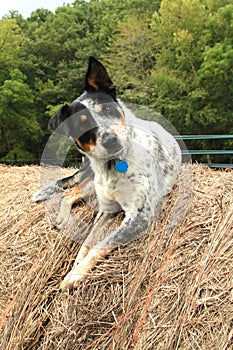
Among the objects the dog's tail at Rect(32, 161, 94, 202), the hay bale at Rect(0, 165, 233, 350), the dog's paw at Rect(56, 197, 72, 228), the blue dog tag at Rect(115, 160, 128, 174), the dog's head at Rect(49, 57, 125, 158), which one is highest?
the dog's head at Rect(49, 57, 125, 158)

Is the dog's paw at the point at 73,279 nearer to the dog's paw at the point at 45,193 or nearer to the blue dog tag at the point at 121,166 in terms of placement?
the blue dog tag at the point at 121,166

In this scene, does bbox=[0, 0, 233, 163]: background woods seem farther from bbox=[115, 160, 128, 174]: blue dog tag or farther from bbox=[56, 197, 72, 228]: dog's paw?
bbox=[115, 160, 128, 174]: blue dog tag

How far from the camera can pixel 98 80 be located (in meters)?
3.20

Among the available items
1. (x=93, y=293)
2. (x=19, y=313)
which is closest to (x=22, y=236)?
(x=19, y=313)

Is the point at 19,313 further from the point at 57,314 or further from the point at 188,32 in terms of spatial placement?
the point at 188,32

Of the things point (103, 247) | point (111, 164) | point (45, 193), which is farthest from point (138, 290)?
point (45, 193)

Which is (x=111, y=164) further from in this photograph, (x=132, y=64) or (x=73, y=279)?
(x=132, y=64)

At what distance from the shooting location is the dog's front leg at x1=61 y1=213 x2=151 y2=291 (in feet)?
10.2

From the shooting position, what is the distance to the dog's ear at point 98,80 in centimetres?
313

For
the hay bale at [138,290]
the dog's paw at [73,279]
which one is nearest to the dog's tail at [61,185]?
the hay bale at [138,290]

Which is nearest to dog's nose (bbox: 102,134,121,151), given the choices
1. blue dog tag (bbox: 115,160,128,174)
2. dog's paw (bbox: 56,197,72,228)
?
blue dog tag (bbox: 115,160,128,174)

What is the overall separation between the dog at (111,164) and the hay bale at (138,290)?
0.10m

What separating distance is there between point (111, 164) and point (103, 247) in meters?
0.60

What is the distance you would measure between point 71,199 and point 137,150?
76 cm
